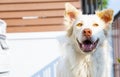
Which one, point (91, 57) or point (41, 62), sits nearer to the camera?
point (91, 57)

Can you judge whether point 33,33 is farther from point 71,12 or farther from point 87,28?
point 87,28

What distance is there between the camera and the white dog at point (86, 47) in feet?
9.22

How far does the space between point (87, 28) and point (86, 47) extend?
0.63 ft

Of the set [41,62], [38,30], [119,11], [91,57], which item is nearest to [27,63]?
[41,62]

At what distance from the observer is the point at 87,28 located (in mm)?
2674

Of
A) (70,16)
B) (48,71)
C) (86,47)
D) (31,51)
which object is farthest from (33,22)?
(86,47)

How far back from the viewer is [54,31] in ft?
15.2

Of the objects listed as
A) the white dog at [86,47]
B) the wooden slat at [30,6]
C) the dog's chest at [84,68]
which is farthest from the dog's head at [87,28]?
the wooden slat at [30,6]

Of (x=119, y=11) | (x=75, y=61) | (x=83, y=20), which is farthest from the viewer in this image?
(x=119, y=11)

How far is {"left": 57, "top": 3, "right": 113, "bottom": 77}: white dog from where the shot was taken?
2.81 metres

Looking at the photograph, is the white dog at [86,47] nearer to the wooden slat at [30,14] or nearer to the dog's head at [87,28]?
the dog's head at [87,28]

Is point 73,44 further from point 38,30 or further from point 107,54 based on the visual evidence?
point 38,30

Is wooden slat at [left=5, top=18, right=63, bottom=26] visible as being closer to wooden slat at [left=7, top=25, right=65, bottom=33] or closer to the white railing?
wooden slat at [left=7, top=25, right=65, bottom=33]

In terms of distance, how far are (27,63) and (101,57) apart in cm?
178
